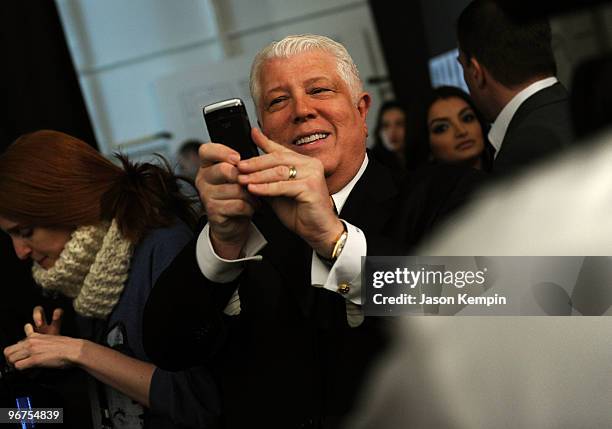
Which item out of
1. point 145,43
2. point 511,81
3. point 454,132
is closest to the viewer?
point 511,81

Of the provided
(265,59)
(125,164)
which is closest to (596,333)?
(265,59)

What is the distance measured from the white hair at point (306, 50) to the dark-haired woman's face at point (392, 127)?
197 cm

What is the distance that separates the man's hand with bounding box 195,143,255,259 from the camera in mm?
1132

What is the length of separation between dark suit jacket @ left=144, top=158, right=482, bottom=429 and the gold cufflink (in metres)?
0.12

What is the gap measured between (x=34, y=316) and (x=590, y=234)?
3.64 ft

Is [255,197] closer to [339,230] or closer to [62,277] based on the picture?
[339,230]

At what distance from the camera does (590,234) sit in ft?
3.20

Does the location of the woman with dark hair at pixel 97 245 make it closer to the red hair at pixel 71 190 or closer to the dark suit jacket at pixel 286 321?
the red hair at pixel 71 190

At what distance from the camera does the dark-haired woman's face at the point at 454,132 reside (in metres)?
2.29

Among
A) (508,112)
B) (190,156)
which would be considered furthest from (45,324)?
(190,156)

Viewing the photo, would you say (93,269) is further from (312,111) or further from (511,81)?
(511,81)

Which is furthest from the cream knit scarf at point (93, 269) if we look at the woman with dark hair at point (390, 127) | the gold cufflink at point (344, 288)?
the woman with dark hair at point (390, 127)

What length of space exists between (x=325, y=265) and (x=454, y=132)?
53.3 inches

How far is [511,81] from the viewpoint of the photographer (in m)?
1.59
